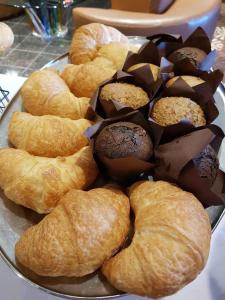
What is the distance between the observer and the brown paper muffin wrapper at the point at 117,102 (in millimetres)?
668

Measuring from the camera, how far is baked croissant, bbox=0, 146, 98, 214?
2.02 feet

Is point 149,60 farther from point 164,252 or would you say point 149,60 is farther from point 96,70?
point 164,252

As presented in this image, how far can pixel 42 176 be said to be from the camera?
0.62 m

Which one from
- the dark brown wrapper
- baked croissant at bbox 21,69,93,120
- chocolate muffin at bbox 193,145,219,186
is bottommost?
chocolate muffin at bbox 193,145,219,186

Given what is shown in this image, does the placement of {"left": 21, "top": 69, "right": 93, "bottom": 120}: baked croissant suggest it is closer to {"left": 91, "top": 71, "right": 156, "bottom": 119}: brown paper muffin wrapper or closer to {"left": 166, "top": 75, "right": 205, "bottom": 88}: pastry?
{"left": 91, "top": 71, "right": 156, "bottom": 119}: brown paper muffin wrapper

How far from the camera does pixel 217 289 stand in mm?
652

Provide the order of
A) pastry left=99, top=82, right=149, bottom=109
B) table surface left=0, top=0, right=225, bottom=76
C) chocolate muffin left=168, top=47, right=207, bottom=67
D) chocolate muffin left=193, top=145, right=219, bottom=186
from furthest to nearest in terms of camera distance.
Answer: table surface left=0, top=0, right=225, bottom=76 < chocolate muffin left=168, top=47, right=207, bottom=67 < pastry left=99, top=82, right=149, bottom=109 < chocolate muffin left=193, top=145, right=219, bottom=186

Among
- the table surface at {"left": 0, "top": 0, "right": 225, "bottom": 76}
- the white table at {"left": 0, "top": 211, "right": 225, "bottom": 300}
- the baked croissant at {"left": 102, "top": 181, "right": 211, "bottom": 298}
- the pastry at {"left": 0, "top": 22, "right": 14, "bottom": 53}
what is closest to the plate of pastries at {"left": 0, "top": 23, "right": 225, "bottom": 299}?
the baked croissant at {"left": 102, "top": 181, "right": 211, "bottom": 298}

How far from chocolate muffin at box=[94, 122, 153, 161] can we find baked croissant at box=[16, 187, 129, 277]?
0.09 m

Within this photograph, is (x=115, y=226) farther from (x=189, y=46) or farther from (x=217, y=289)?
(x=189, y=46)

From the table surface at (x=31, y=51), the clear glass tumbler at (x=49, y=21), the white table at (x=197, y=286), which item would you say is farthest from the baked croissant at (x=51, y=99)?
the clear glass tumbler at (x=49, y=21)

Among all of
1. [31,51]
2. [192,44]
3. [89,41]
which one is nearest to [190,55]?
[192,44]

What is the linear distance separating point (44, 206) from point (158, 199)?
0.71ft

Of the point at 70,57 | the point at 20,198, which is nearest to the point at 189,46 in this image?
the point at 70,57
